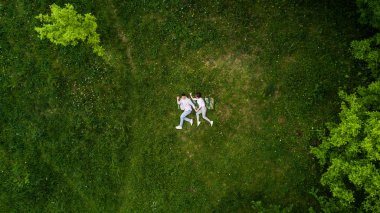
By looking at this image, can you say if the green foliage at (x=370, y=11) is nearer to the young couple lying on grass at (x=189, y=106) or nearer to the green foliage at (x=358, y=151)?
the green foliage at (x=358, y=151)

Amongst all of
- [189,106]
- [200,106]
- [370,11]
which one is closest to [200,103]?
[200,106]

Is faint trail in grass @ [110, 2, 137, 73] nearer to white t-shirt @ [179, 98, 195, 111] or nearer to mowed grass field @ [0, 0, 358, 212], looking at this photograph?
mowed grass field @ [0, 0, 358, 212]

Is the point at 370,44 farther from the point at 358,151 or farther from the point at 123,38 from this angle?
the point at 123,38

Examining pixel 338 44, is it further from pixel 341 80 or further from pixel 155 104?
pixel 155 104

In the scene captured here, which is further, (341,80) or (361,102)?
(341,80)

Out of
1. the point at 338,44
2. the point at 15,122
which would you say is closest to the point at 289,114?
the point at 338,44

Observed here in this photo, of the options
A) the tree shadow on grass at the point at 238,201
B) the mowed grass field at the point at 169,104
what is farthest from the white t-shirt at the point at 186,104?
the tree shadow on grass at the point at 238,201

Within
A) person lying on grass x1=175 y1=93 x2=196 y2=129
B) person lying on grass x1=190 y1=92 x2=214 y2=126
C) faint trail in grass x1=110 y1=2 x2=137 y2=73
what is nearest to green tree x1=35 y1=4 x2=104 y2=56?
faint trail in grass x1=110 y1=2 x2=137 y2=73
